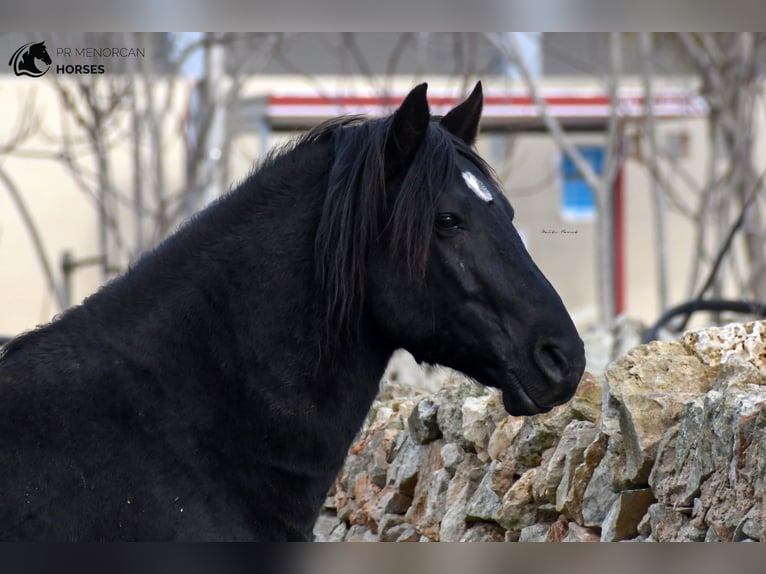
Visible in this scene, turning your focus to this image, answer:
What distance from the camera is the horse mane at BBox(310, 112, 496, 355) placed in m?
2.60

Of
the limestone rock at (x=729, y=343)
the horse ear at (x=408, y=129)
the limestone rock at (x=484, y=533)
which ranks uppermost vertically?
the horse ear at (x=408, y=129)

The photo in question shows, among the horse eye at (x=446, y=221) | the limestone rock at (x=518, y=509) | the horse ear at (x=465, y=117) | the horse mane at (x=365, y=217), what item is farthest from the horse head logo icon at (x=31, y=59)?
the limestone rock at (x=518, y=509)

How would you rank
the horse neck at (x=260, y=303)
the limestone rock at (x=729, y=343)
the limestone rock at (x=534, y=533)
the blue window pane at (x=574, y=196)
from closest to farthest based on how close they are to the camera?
the horse neck at (x=260, y=303), the limestone rock at (x=729, y=343), the limestone rock at (x=534, y=533), the blue window pane at (x=574, y=196)

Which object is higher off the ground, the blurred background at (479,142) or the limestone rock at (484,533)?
the blurred background at (479,142)

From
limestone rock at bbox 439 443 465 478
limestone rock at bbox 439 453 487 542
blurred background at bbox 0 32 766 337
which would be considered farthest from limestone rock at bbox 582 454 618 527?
blurred background at bbox 0 32 766 337

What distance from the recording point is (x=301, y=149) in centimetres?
283

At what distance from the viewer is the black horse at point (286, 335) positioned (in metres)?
2.46

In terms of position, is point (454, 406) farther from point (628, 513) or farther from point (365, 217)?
point (365, 217)

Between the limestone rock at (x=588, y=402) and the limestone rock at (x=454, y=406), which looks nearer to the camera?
the limestone rock at (x=588, y=402)

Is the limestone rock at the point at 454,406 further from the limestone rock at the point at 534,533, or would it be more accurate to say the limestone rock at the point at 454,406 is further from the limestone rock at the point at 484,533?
the limestone rock at the point at 534,533

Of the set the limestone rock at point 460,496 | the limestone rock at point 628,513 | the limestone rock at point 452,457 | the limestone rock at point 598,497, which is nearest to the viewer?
the limestone rock at point 628,513

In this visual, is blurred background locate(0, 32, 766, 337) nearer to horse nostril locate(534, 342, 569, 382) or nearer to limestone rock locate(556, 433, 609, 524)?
limestone rock locate(556, 433, 609, 524)

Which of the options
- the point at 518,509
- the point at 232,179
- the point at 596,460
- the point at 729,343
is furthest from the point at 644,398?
the point at 232,179

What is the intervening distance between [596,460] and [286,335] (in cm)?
126
